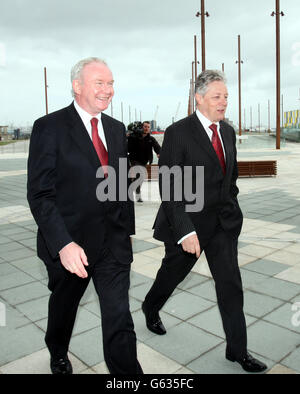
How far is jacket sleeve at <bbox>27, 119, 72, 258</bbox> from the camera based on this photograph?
2.07m

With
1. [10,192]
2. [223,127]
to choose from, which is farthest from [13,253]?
[10,192]

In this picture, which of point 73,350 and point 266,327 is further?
point 266,327

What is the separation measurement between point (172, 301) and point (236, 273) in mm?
1318

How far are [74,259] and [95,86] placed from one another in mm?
955

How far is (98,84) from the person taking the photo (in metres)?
2.21

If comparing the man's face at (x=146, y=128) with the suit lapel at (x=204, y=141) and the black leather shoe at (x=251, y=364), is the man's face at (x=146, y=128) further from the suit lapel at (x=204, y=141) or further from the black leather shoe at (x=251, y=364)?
the black leather shoe at (x=251, y=364)

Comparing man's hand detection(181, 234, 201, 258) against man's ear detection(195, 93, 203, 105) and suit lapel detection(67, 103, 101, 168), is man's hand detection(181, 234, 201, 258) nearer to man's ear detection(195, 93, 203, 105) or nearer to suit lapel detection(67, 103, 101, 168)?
suit lapel detection(67, 103, 101, 168)

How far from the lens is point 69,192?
2.17 m

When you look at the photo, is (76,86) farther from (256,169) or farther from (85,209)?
(256,169)

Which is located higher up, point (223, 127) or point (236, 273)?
point (223, 127)

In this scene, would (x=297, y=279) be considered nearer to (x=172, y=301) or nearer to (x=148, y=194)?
(x=172, y=301)

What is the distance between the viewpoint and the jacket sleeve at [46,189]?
2072mm

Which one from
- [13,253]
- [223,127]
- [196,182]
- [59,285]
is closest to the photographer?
[59,285]

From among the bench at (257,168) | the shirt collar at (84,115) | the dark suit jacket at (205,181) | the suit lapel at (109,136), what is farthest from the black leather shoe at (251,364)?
the bench at (257,168)
